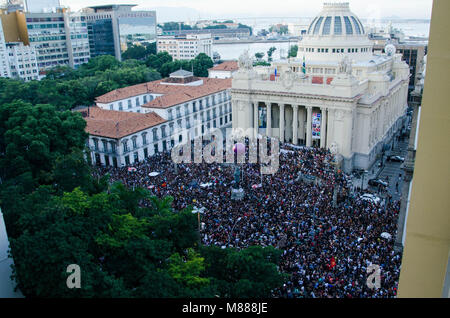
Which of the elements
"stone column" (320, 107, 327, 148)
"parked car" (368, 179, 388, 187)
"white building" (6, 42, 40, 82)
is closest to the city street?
"parked car" (368, 179, 388, 187)

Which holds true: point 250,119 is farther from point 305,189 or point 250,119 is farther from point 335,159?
point 305,189

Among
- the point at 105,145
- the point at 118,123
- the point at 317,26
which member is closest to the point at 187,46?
the point at 317,26

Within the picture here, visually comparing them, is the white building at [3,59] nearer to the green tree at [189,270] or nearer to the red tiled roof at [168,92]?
the red tiled roof at [168,92]

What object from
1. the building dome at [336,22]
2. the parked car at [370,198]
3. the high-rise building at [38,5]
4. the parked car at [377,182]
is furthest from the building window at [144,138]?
the high-rise building at [38,5]

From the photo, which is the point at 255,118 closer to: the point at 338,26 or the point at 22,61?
the point at 338,26

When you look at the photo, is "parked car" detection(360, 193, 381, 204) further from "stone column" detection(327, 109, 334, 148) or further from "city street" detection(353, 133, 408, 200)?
"stone column" detection(327, 109, 334, 148)

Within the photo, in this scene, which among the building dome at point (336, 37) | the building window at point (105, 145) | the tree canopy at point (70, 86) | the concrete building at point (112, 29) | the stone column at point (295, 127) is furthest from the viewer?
the concrete building at point (112, 29)

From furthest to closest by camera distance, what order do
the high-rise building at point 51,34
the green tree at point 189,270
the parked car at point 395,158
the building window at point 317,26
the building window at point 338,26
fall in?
1. the high-rise building at point 51,34
2. the building window at point 317,26
3. the building window at point 338,26
4. the parked car at point 395,158
5. the green tree at point 189,270
